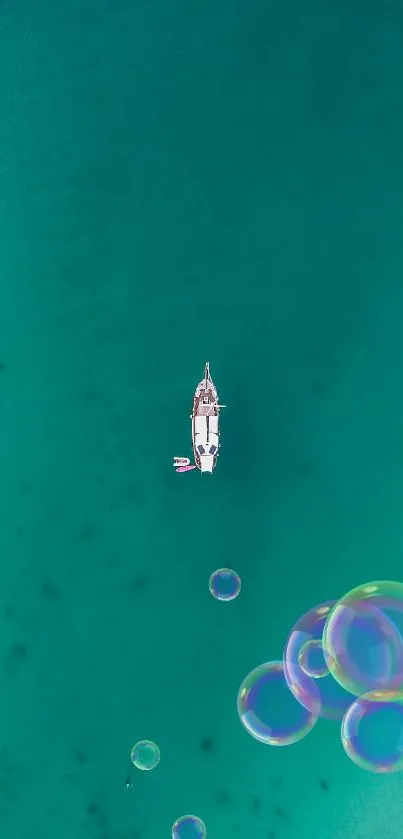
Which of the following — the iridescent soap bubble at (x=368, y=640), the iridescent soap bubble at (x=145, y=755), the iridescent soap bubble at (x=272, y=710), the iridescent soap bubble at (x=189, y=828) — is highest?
the iridescent soap bubble at (x=368, y=640)

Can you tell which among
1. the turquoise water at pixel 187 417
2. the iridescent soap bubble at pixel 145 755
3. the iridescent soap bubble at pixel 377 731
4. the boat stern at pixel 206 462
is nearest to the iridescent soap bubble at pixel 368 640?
the iridescent soap bubble at pixel 377 731

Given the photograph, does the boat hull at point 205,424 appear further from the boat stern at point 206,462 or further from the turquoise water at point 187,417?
the turquoise water at point 187,417

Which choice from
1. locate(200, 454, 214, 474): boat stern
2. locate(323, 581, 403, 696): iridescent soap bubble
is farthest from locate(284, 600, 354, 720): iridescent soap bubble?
locate(200, 454, 214, 474): boat stern

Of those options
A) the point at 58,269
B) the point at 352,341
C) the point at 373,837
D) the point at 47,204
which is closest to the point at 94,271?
the point at 58,269

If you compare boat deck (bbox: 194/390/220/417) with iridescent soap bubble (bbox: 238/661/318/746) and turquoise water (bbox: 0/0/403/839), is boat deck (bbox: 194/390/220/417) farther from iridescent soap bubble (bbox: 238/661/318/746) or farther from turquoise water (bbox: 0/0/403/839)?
iridescent soap bubble (bbox: 238/661/318/746)

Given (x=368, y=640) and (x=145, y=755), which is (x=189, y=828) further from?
(x=368, y=640)

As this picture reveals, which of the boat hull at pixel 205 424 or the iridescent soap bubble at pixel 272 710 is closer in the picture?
the iridescent soap bubble at pixel 272 710

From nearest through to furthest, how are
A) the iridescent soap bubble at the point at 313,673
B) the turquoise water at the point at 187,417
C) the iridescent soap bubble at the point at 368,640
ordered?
the iridescent soap bubble at the point at 368,640
the iridescent soap bubble at the point at 313,673
the turquoise water at the point at 187,417
